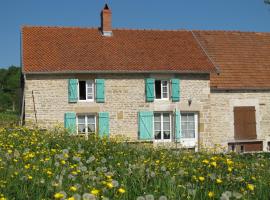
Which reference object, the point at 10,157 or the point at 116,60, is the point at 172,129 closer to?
the point at 116,60

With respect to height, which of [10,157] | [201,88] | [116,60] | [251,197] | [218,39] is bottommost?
[251,197]

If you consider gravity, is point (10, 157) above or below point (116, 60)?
below

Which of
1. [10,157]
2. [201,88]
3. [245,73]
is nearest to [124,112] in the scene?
[201,88]

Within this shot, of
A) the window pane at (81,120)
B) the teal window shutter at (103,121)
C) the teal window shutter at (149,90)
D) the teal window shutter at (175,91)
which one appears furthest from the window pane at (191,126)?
the window pane at (81,120)

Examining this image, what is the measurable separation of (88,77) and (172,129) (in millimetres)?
4617

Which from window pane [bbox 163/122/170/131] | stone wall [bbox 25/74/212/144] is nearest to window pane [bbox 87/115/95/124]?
stone wall [bbox 25/74/212/144]

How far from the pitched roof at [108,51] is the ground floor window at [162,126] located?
218 centimetres

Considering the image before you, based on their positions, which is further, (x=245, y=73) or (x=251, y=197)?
(x=245, y=73)

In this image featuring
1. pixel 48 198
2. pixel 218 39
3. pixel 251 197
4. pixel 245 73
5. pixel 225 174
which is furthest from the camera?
pixel 218 39

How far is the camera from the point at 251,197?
480cm

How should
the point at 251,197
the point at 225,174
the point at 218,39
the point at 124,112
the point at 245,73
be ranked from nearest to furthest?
the point at 251,197 → the point at 225,174 → the point at 124,112 → the point at 245,73 → the point at 218,39

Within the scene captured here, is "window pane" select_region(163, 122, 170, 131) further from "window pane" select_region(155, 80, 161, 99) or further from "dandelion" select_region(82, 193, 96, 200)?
"dandelion" select_region(82, 193, 96, 200)

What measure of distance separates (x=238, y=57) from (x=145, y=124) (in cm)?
707

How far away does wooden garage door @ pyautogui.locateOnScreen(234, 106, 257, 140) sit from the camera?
20.5 meters
